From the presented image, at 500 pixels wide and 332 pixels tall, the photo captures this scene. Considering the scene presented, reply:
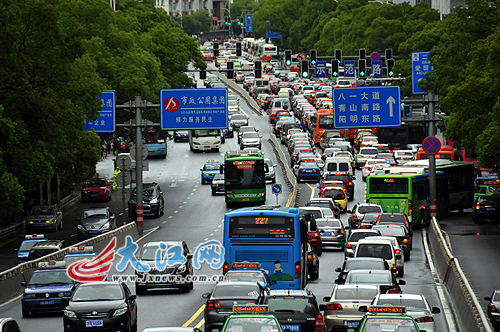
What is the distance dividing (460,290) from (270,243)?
5480 millimetres

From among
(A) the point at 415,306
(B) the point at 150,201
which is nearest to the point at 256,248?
(A) the point at 415,306

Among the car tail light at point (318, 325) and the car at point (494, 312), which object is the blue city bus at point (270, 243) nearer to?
the car at point (494, 312)

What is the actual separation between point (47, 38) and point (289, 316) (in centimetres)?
2809

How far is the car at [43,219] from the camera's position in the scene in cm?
5056

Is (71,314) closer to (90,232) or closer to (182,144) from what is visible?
(90,232)

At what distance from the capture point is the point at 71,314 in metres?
20.5

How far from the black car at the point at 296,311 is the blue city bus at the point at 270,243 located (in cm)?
605

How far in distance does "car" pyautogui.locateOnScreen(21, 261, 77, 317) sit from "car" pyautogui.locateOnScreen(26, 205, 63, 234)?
24.8 m

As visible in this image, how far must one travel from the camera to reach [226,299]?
2059cm

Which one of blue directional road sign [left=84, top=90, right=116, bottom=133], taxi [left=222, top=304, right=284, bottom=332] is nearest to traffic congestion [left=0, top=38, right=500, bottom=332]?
taxi [left=222, top=304, right=284, bottom=332]

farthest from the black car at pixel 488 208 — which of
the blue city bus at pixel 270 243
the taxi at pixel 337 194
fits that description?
the blue city bus at pixel 270 243

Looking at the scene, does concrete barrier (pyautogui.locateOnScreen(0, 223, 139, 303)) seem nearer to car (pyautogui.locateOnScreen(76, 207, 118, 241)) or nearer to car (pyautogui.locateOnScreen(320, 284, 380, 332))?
car (pyautogui.locateOnScreen(76, 207, 118, 241))

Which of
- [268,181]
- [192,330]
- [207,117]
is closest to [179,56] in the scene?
[268,181]

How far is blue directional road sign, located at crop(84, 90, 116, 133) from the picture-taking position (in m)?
48.7
